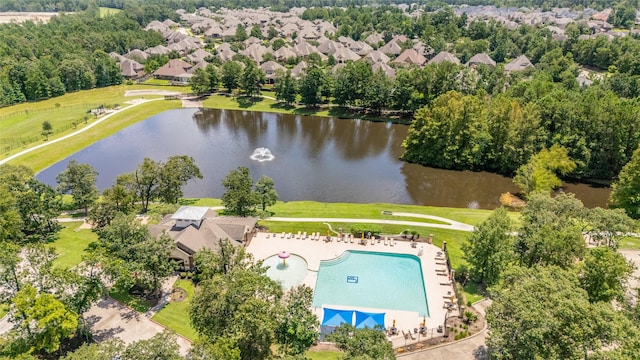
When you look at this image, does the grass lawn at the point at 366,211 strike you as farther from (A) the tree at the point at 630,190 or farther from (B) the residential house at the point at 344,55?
(B) the residential house at the point at 344,55

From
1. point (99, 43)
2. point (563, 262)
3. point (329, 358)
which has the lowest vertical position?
point (329, 358)

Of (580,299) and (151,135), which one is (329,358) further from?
(151,135)

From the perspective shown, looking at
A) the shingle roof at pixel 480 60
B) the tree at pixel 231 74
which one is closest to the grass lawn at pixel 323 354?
the tree at pixel 231 74

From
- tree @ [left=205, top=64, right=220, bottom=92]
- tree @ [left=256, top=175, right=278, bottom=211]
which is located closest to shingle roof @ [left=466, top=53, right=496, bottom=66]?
tree @ [left=205, top=64, right=220, bottom=92]

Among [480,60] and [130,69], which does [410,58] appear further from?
[130,69]

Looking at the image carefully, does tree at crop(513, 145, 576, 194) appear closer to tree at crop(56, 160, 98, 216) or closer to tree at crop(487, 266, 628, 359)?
tree at crop(487, 266, 628, 359)

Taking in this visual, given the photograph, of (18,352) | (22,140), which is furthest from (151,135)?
(18,352)

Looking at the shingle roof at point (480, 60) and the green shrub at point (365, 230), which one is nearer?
the green shrub at point (365, 230)
